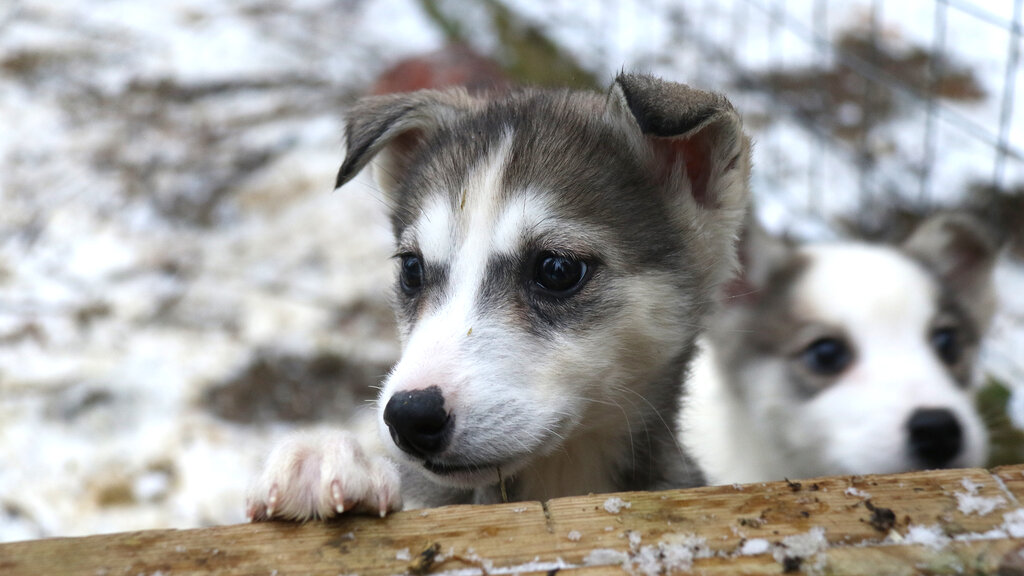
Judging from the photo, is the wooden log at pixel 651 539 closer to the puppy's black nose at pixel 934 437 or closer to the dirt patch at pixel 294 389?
the puppy's black nose at pixel 934 437

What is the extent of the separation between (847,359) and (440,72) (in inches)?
147

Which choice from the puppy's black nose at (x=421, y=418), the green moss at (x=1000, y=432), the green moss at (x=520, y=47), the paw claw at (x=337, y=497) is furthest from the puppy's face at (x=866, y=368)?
the green moss at (x=520, y=47)

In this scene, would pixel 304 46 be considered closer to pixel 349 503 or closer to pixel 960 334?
pixel 960 334

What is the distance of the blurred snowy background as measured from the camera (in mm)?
4363

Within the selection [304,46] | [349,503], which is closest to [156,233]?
[304,46]

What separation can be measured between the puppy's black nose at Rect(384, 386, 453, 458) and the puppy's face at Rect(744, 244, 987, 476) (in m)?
1.86

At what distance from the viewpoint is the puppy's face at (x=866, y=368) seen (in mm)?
3342

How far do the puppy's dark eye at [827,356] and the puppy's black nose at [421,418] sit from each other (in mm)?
2088

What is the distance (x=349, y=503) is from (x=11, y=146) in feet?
19.2

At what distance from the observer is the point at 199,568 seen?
70.9 inches

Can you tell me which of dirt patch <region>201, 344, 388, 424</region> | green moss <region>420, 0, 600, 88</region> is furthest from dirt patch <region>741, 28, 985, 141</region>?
dirt patch <region>201, 344, 388, 424</region>

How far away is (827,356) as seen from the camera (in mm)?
3768

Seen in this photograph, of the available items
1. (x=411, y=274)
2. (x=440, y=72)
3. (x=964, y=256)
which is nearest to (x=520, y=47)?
(x=440, y=72)

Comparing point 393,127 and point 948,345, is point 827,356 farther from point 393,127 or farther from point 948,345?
point 393,127
